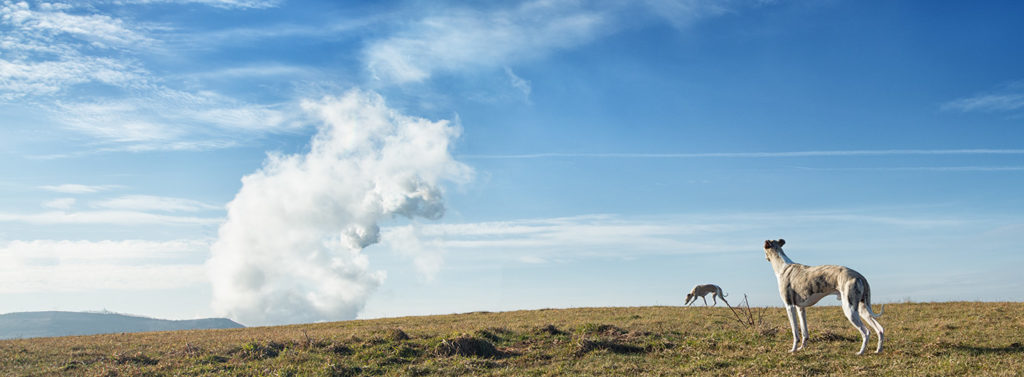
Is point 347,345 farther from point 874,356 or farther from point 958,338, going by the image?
point 958,338

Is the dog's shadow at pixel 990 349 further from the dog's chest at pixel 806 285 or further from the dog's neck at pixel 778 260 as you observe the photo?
the dog's neck at pixel 778 260

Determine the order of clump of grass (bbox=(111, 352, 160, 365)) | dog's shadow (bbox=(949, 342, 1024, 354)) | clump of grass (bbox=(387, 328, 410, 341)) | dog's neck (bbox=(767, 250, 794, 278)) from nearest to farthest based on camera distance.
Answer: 1. dog's shadow (bbox=(949, 342, 1024, 354))
2. dog's neck (bbox=(767, 250, 794, 278))
3. clump of grass (bbox=(111, 352, 160, 365))
4. clump of grass (bbox=(387, 328, 410, 341))

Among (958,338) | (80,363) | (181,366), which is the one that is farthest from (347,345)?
(958,338)

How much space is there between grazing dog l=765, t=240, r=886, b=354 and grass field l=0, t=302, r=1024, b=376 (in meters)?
0.98

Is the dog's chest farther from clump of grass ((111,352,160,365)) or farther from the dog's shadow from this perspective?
clump of grass ((111,352,160,365))

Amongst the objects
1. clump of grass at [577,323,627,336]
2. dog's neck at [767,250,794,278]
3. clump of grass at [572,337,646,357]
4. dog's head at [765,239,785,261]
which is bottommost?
clump of grass at [572,337,646,357]

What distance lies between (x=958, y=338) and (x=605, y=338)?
10772mm

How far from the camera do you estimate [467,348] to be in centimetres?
2064

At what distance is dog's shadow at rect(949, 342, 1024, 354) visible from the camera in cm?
1691

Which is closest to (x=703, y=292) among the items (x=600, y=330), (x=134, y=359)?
→ (x=600, y=330)

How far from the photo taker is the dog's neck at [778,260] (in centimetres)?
1895

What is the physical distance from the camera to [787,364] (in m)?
16.3

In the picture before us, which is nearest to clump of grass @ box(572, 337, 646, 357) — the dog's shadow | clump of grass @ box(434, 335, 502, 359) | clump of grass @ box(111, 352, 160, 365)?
clump of grass @ box(434, 335, 502, 359)

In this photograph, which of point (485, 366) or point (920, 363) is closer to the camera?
point (920, 363)
